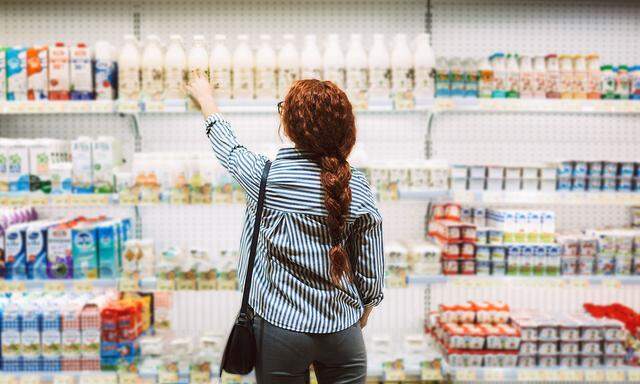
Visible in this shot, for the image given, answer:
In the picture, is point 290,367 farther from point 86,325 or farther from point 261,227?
point 86,325

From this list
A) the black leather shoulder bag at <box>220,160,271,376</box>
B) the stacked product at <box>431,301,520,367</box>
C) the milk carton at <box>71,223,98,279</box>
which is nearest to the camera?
the black leather shoulder bag at <box>220,160,271,376</box>

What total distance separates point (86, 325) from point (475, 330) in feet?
6.52

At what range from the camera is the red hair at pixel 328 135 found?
1.71 metres

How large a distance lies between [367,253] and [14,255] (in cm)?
196

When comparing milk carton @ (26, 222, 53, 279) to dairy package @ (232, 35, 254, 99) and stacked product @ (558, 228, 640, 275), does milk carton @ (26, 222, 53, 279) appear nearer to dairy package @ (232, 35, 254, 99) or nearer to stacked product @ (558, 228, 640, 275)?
dairy package @ (232, 35, 254, 99)

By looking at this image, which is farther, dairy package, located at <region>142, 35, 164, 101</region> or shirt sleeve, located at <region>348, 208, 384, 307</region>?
dairy package, located at <region>142, 35, 164, 101</region>

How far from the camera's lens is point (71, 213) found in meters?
3.55

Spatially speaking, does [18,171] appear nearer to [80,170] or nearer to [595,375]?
[80,170]

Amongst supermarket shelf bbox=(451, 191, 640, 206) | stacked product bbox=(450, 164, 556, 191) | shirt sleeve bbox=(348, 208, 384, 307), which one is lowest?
shirt sleeve bbox=(348, 208, 384, 307)

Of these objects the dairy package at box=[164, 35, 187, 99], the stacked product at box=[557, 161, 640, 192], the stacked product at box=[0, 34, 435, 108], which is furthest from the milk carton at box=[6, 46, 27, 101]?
the stacked product at box=[557, 161, 640, 192]

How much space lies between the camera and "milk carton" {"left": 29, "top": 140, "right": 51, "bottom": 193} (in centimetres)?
291

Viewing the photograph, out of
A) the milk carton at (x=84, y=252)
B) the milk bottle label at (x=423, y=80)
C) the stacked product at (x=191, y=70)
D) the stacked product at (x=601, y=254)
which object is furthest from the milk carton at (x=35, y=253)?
the stacked product at (x=601, y=254)

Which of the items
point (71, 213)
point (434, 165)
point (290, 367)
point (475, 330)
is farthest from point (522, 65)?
point (71, 213)

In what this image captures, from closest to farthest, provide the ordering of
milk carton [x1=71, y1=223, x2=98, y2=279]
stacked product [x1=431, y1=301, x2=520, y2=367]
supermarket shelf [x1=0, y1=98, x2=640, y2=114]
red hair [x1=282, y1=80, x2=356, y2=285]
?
red hair [x1=282, y1=80, x2=356, y2=285], supermarket shelf [x1=0, y1=98, x2=640, y2=114], milk carton [x1=71, y1=223, x2=98, y2=279], stacked product [x1=431, y1=301, x2=520, y2=367]
